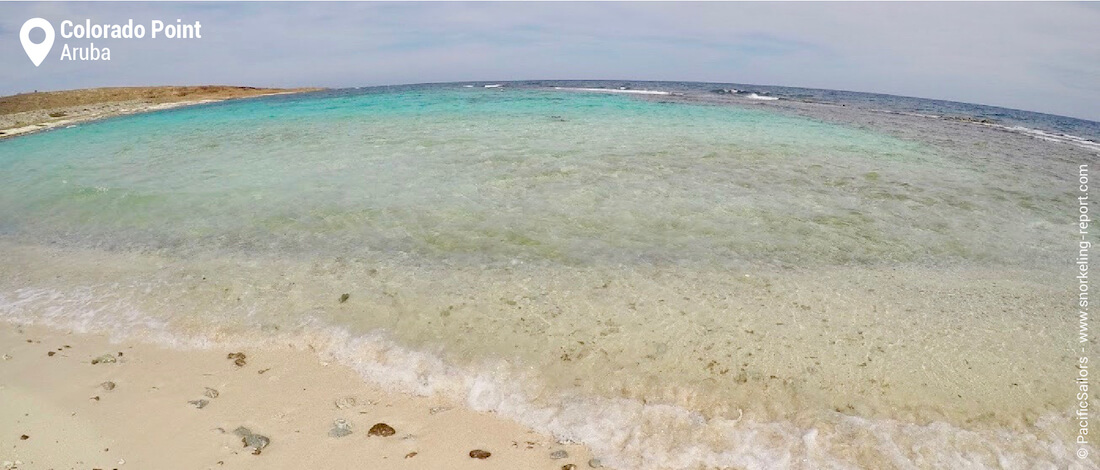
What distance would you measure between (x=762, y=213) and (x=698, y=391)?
14.8 feet

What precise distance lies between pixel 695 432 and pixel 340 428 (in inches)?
88.3

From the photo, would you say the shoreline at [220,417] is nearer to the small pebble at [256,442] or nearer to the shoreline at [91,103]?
the small pebble at [256,442]

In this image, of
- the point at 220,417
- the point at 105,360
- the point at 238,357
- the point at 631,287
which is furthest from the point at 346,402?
the point at 631,287

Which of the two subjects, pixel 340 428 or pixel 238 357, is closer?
pixel 340 428

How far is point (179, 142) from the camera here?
15766 mm

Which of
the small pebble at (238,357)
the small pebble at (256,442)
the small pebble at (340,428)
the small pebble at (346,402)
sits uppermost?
the small pebble at (238,357)

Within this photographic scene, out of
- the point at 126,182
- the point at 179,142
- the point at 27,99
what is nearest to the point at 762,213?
the point at 126,182

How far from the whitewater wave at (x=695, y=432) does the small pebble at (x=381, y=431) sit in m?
0.41

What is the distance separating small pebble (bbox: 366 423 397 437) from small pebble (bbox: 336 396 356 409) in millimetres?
342

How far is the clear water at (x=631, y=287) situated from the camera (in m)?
3.56

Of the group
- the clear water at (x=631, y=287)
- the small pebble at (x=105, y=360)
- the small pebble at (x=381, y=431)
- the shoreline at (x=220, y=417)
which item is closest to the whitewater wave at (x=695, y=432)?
the clear water at (x=631, y=287)

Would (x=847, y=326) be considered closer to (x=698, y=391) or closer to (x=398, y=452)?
(x=698, y=391)

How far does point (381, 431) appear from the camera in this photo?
3.42 metres

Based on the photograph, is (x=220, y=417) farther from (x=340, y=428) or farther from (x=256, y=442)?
(x=340, y=428)
